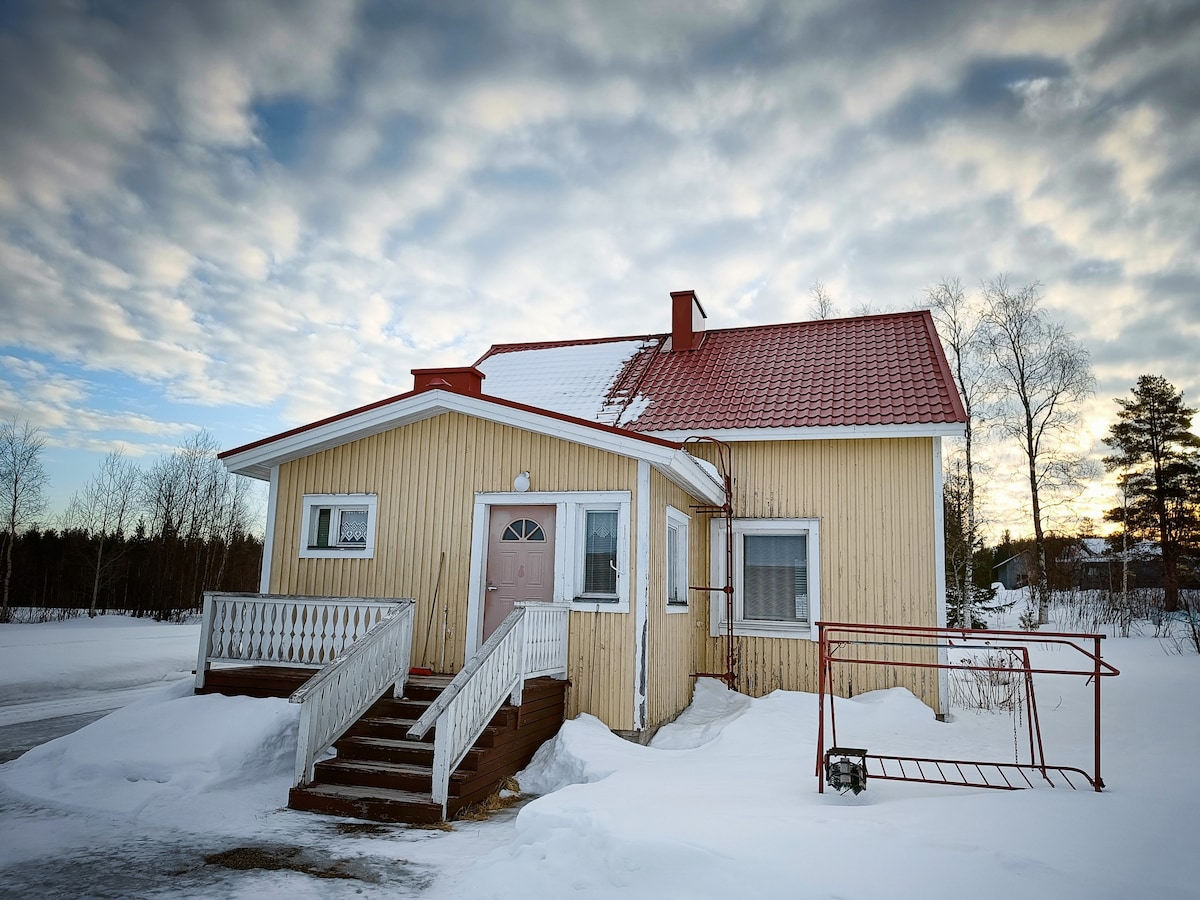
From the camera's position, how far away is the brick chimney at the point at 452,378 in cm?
1059

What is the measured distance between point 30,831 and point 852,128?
12.9m

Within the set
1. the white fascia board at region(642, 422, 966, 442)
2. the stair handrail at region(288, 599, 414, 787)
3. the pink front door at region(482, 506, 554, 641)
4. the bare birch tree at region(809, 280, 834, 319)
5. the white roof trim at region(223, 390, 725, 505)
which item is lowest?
the stair handrail at region(288, 599, 414, 787)

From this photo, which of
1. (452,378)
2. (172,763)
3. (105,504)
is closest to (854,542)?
(452,378)

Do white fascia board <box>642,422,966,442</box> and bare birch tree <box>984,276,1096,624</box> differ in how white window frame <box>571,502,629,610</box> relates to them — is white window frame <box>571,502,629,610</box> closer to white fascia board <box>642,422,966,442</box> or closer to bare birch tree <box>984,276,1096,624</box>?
white fascia board <box>642,422,966,442</box>

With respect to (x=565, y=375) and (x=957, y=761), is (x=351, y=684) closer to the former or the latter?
(x=957, y=761)

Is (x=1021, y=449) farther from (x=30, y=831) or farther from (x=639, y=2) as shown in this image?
(x=30, y=831)

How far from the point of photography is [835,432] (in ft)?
34.7

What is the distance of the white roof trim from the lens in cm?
Answer: 816

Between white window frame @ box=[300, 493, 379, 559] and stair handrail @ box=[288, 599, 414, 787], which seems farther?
white window frame @ box=[300, 493, 379, 559]

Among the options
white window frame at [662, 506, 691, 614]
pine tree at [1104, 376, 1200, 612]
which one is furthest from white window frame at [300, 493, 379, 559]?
pine tree at [1104, 376, 1200, 612]

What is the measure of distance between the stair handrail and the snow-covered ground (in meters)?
0.64

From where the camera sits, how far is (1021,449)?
21875 millimetres

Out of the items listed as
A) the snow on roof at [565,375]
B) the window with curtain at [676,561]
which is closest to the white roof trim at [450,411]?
the window with curtain at [676,561]

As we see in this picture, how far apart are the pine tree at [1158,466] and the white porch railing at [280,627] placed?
103 feet
